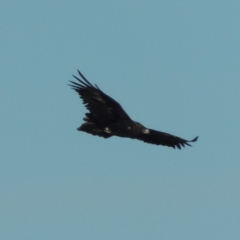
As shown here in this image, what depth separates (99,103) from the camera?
134ft

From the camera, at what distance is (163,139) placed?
4291 centimetres

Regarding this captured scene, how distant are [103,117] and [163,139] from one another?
2956 mm

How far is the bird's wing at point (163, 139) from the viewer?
139 feet

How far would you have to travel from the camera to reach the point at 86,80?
4044 cm

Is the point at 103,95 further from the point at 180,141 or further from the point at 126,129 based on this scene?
the point at 180,141

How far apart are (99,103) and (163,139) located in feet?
10.9

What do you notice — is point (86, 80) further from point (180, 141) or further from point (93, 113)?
point (180, 141)

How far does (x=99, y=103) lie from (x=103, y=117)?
0.51 meters

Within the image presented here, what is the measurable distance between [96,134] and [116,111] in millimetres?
1084

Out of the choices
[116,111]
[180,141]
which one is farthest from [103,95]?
[180,141]

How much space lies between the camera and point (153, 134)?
4228cm

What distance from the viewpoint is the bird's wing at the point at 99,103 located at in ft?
133

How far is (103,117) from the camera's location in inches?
1610

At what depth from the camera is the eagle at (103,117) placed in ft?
133
